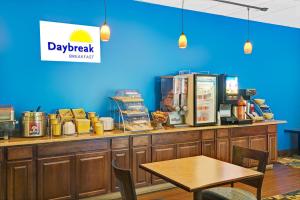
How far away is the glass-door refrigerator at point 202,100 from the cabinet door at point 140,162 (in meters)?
1.02

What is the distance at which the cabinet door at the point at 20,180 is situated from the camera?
3.43 meters

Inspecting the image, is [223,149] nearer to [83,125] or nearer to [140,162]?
[140,162]

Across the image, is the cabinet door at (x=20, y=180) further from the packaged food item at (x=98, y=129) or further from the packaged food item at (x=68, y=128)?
the packaged food item at (x=98, y=129)

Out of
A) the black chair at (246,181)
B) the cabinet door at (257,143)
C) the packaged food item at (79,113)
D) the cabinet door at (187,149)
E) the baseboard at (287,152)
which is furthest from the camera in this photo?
the baseboard at (287,152)

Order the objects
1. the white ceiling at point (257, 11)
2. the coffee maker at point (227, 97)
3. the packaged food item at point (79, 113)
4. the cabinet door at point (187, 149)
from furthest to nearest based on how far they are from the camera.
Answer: the coffee maker at point (227, 97) → the white ceiling at point (257, 11) → the cabinet door at point (187, 149) → the packaged food item at point (79, 113)

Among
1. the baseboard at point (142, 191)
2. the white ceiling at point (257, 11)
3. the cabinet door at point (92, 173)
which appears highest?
the white ceiling at point (257, 11)

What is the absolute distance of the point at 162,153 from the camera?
453 cm

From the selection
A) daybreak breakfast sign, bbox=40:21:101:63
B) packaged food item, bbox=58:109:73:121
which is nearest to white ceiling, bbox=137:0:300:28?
daybreak breakfast sign, bbox=40:21:101:63

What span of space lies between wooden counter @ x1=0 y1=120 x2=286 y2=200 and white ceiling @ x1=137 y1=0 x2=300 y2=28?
2221mm

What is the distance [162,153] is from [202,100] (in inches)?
47.2

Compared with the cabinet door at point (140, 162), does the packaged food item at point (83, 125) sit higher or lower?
higher

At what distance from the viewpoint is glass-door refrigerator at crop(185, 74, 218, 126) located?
4.86 m

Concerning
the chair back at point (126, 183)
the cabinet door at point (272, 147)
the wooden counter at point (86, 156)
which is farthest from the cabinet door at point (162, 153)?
the cabinet door at point (272, 147)

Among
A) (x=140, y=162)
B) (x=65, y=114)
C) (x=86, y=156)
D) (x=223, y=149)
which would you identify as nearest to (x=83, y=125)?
(x=65, y=114)
